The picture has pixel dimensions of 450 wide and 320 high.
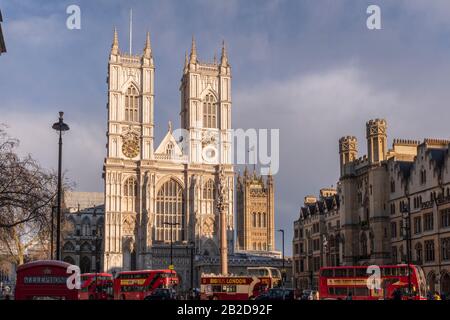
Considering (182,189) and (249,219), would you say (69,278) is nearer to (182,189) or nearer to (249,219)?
(182,189)

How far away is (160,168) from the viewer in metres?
105

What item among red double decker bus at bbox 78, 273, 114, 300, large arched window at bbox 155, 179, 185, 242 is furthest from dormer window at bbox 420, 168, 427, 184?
large arched window at bbox 155, 179, 185, 242

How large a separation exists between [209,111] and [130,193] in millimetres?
18190

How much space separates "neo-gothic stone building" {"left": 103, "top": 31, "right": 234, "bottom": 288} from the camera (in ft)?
331

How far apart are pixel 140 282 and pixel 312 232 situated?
33.1 metres

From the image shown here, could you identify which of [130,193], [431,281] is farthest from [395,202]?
[130,193]

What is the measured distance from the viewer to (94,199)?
150500 millimetres

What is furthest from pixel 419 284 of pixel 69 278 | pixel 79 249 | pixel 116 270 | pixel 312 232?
pixel 79 249

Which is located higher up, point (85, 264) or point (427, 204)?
point (427, 204)

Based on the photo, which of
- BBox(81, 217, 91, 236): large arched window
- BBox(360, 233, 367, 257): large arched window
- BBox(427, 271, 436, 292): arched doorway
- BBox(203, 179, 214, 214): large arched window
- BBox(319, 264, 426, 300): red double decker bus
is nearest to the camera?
BBox(319, 264, 426, 300): red double decker bus

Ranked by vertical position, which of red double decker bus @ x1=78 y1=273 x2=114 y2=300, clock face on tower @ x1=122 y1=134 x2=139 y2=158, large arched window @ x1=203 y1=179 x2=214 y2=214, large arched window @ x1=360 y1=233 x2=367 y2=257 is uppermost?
clock face on tower @ x1=122 y1=134 x2=139 y2=158

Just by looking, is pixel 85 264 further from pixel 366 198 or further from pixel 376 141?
pixel 376 141

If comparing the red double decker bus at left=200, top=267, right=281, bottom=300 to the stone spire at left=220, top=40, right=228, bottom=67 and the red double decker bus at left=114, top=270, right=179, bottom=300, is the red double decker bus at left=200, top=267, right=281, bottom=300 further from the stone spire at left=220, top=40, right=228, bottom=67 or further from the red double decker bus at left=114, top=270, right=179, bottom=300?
the stone spire at left=220, top=40, right=228, bottom=67

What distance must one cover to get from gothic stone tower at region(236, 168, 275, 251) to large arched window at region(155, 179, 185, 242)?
175 feet
